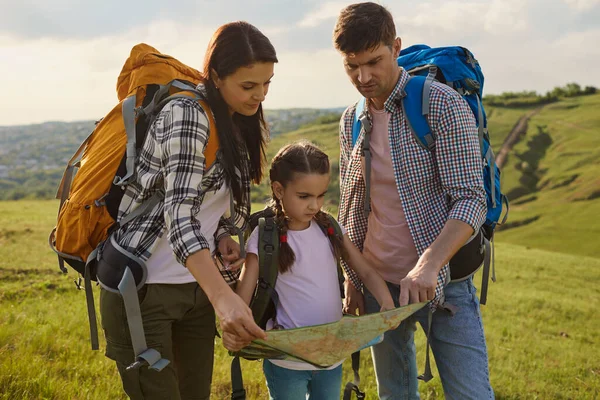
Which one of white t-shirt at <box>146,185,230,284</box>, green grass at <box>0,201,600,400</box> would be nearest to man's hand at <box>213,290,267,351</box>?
white t-shirt at <box>146,185,230,284</box>

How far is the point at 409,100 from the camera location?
132 inches

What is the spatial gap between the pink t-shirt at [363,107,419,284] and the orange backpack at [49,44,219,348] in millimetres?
1250

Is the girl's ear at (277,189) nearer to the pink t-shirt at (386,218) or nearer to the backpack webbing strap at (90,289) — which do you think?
the pink t-shirt at (386,218)

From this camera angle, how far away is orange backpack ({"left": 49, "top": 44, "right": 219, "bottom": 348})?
2896mm

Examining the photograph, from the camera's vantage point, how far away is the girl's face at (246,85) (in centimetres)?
288

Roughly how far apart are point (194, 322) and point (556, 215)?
199 feet

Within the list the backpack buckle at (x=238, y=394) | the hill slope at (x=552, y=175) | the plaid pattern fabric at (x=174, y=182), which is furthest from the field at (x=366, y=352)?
the hill slope at (x=552, y=175)

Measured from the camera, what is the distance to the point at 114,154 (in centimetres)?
291

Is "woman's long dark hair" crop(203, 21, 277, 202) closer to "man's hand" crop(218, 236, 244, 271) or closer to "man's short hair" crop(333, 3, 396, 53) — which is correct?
"man's hand" crop(218, 236, 244, 271)

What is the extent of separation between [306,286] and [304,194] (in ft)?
1.98

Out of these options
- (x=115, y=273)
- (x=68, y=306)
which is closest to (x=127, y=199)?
(x=115, y=273)

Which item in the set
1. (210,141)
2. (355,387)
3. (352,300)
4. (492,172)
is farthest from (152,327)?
(492,172)

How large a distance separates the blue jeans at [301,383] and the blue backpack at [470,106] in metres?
1.04

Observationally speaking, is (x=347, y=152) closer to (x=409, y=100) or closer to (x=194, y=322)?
(x=409, y=100)
